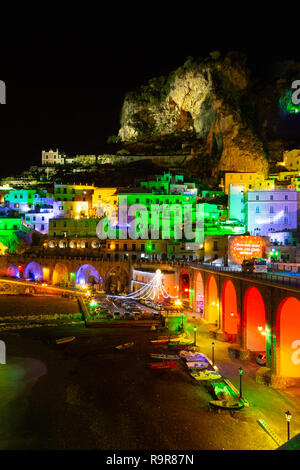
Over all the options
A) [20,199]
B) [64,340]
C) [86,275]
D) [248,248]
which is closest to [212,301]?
[248,248]

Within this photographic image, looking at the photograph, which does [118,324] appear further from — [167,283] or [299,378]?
[299,378]

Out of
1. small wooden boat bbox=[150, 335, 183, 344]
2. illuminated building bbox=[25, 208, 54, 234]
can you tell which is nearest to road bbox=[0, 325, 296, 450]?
small wooden boat bbox=[150, 335, 183, 344]

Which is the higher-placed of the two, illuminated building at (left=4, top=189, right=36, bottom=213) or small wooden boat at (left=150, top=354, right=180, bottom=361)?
illuminated building at (left=4, top=189, right=36, bottom=213)

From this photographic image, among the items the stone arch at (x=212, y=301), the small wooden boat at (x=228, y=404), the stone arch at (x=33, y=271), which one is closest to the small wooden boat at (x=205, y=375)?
the small wooden boat at (x=228, y=404)

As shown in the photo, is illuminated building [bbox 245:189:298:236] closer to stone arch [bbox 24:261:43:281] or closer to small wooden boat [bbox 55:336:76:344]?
small wooden boat [bbox 55:336:76:344]

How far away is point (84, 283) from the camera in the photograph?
69.0 m

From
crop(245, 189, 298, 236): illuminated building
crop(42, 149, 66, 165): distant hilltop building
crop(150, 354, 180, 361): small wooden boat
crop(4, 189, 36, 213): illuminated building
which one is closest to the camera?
crop(150, 354, 180, 361): small wooden boat

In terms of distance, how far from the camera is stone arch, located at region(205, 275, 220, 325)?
39394mm

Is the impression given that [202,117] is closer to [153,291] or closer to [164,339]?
[153,291]

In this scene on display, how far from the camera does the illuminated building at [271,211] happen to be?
194 feet

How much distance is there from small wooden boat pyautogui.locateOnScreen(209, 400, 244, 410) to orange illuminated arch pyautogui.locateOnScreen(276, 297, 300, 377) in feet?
14.8

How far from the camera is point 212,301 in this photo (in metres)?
40.5
